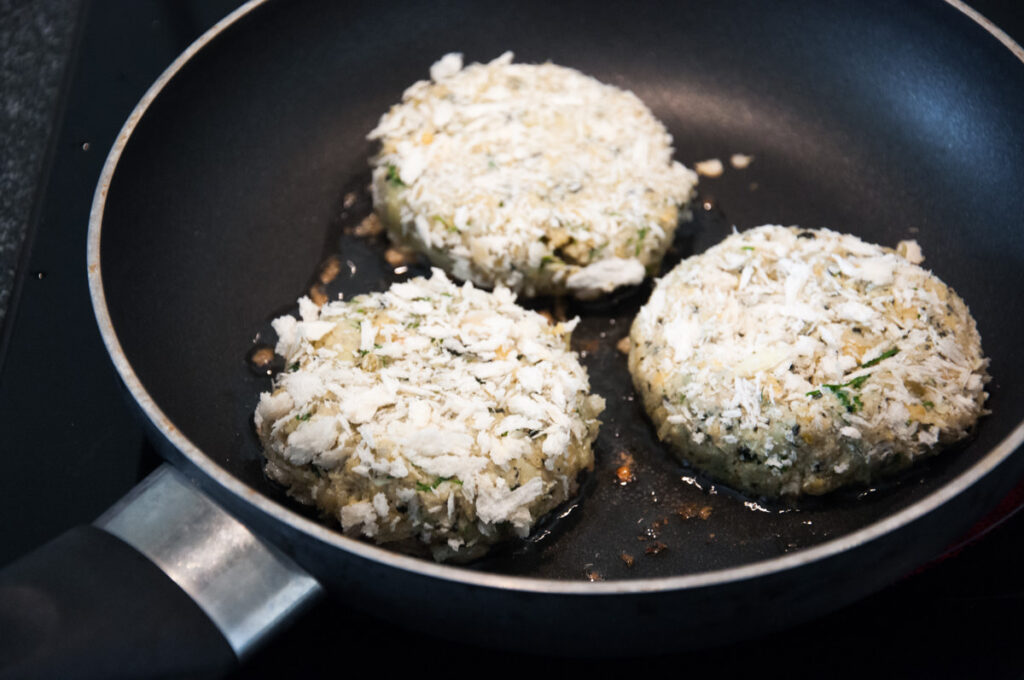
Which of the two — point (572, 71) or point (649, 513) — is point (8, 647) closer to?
point (649, 513)

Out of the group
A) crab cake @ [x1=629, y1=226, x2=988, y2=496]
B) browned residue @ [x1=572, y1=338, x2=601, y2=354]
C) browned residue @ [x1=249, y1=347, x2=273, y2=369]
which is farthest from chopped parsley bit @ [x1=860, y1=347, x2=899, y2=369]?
browned residue @ [x1=249, y1=347, x2=273, y2=369]

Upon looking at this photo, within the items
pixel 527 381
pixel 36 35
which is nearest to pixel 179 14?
pixel 36 35

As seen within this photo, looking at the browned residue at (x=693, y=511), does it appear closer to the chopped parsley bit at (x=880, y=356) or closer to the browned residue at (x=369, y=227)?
the chopped parsley bit at (x=880, y=356)

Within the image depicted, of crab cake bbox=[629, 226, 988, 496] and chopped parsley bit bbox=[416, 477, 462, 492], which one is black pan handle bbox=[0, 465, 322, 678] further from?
crab cake bbox=[629, 226, 988, 496]

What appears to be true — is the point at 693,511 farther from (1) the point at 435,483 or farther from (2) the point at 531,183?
(2) the point at 531,183

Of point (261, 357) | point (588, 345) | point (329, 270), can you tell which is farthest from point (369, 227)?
point (588, 345)

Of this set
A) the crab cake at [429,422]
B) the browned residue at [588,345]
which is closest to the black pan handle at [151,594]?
the crab cake at [429,422]
